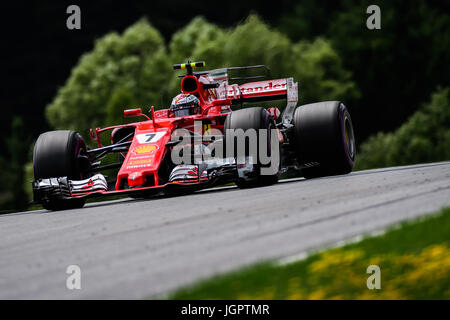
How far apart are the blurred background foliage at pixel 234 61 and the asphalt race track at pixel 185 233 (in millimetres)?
23584

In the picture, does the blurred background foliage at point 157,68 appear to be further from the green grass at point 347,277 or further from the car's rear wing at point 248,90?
the green grass at point 347,277

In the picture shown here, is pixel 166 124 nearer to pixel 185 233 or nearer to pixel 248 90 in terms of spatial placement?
pixel 248 90

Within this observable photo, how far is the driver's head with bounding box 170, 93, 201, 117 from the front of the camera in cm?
1209

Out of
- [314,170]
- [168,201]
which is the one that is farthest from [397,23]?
[168,201]

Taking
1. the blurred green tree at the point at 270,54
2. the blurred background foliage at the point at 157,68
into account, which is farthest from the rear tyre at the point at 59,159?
the blurred background foliage at the point at 157,68

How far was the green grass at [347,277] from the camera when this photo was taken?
4895 mm

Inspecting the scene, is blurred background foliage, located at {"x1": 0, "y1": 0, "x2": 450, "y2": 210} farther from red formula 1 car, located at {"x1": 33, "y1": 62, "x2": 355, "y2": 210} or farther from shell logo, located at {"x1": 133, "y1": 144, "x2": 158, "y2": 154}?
shell logo, located at {"x1": 133, "y1": 144, "x2": 158, "y2": 154}

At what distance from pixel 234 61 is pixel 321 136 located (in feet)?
77.0

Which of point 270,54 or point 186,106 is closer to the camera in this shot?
point 186,106

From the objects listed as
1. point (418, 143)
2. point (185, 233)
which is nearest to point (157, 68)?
point (418, 143)

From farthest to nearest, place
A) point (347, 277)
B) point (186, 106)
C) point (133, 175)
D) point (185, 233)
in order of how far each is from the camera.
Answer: point (186, 106) < point (133, 175) < point (185, 233) < point (347, 277)

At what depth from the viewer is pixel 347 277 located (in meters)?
5.18

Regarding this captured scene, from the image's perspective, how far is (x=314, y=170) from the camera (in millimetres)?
12430

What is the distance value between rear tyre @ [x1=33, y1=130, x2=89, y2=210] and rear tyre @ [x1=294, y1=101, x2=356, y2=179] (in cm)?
312
